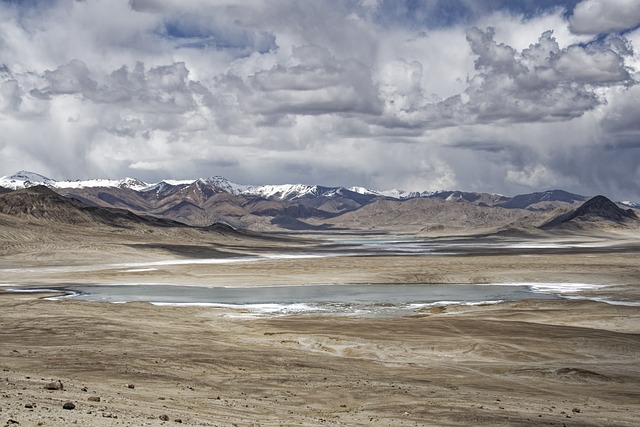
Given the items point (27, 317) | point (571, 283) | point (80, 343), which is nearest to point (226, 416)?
point (80, 343)

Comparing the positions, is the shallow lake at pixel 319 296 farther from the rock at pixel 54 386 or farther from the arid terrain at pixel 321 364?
the rock at pixel 54 386

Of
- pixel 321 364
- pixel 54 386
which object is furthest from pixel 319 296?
pixel 54 386

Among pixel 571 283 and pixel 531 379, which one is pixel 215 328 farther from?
pixel 571 283

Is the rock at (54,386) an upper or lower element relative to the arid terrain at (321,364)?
upper

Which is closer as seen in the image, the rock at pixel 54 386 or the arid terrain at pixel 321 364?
the rock at pixel 54 386

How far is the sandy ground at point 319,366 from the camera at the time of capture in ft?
82.5

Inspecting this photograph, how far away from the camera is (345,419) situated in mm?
25188

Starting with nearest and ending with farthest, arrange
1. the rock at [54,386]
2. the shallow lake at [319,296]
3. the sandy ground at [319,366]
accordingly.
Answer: the rock at [54,386] → the sandy ground at [319,366] → the shallow lake at [319,296]

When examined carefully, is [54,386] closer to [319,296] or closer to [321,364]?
[321,364]

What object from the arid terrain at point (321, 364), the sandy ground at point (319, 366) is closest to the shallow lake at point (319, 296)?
the arid terrain at point (321, 364)

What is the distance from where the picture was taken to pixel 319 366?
3672 centimetres

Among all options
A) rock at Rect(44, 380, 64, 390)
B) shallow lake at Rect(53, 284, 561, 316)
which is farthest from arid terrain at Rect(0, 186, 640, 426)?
shallow lake at Rect(53, 284, 561, 316)

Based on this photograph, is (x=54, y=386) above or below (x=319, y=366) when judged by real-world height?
above

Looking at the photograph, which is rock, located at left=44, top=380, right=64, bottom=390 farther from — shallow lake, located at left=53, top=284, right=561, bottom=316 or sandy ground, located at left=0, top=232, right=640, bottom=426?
shallow lake, located at left=53, top=284, right=561, bottom=316
